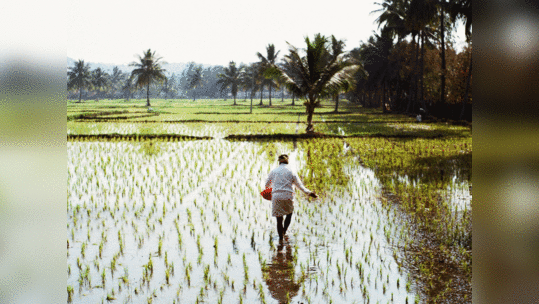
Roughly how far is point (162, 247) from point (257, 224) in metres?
1.75

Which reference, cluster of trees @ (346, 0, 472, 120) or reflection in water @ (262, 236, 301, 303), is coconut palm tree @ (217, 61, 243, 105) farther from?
reflection in water @ (262, 236, 301, 303)

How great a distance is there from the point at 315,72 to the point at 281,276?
63.3 ft

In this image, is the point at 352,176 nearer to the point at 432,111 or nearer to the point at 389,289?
the point at 389,289

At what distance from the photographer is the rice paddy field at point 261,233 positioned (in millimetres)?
4773

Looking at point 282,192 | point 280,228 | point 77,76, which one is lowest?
→ point 280,228

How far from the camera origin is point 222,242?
21.4ft

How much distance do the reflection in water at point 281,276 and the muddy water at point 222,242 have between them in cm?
1

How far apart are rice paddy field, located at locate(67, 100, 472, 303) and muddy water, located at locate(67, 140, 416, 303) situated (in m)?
0.02

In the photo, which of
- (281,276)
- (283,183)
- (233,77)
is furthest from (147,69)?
(281,276)

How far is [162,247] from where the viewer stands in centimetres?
629

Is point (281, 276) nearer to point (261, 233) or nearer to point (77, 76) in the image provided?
point (261, 233)

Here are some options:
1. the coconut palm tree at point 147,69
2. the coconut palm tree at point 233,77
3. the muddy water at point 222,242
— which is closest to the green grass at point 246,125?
the muddy water at point 222,242

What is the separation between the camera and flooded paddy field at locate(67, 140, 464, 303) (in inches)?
186

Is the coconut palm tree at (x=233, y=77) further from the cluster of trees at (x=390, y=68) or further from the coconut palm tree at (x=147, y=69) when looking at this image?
the coconut palm tree at (x=147, y=69)
